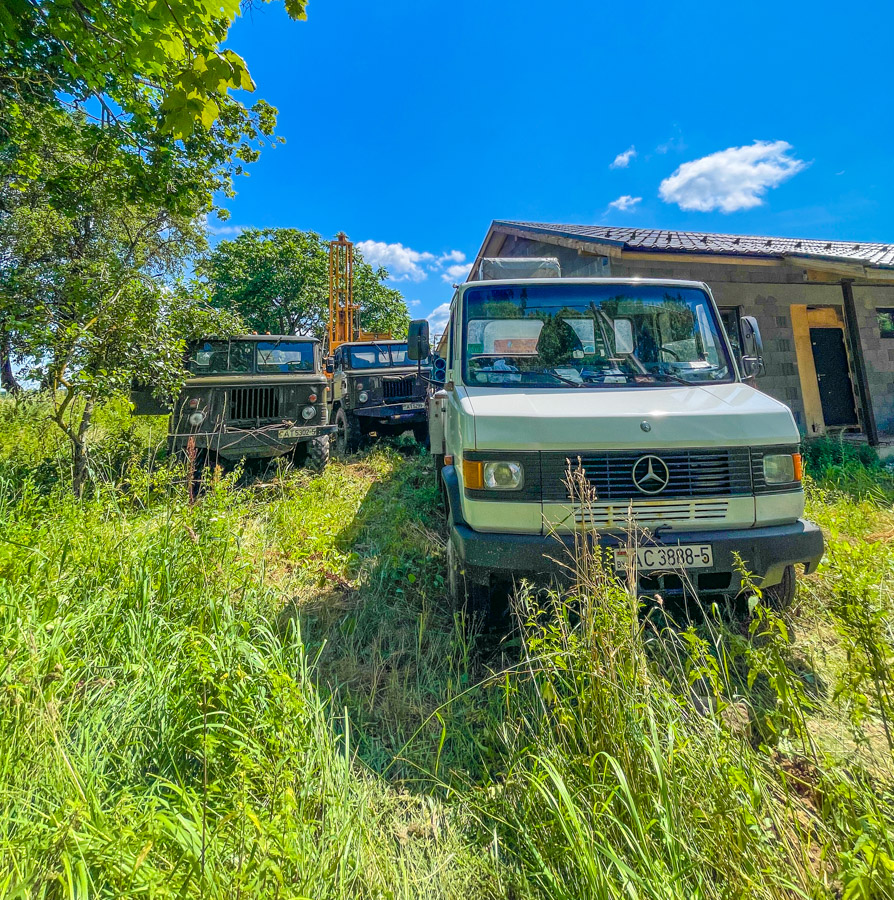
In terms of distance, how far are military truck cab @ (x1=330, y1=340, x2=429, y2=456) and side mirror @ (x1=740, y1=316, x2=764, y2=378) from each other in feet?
19.2

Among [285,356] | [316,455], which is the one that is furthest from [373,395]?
[316,455]

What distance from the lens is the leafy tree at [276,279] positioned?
2491cm

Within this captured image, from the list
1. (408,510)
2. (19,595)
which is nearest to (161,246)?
(408,510)

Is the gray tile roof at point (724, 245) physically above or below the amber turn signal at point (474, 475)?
above

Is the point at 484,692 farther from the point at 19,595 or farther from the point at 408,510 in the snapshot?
the point at 408,510

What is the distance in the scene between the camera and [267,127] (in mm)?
6457

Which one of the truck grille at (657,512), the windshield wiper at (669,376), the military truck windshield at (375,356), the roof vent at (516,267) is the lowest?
the truck grille at (657,512)

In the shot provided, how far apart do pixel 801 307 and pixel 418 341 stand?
850 centimetres

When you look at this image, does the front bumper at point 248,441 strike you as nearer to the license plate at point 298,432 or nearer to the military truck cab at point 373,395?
the license plate at point 298,432

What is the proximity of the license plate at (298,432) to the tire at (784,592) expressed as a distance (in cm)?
530

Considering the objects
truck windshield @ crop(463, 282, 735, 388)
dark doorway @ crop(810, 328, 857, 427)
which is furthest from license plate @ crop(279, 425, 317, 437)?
dark doorway @ crop(810, 328, 857, 427)

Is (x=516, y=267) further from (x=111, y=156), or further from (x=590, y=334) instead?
(x=111, y=156)

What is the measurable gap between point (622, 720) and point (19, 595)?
2725 millimetres

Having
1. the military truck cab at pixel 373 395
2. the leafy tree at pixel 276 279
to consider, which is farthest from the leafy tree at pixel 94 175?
the leafy tree at pixel 276 279
